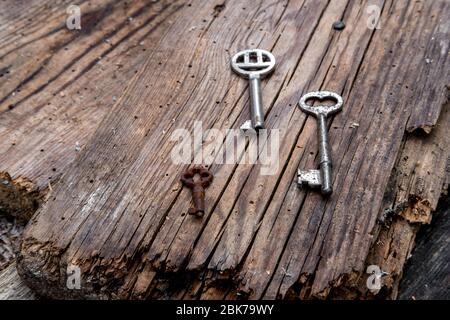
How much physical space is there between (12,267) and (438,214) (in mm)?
1598

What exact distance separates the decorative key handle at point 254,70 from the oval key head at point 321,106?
0.18 metres

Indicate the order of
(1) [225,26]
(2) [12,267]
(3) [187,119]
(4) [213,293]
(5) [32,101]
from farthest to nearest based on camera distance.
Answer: (1) [225,26]
(5) [32,101]
(3) [187,119]
(2) [12,267]
(4) [213,293]

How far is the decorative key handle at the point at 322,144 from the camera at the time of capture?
2311mm

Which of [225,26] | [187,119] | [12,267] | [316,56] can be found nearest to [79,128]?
[187,119]

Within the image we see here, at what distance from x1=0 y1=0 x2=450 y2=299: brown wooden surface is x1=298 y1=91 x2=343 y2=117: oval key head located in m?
0.04

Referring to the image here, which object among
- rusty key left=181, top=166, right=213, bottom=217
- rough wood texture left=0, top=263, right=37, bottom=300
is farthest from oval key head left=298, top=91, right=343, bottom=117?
rough wood texture left=0, top=263, right=37, bottom=300

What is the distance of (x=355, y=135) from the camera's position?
8.24 ft

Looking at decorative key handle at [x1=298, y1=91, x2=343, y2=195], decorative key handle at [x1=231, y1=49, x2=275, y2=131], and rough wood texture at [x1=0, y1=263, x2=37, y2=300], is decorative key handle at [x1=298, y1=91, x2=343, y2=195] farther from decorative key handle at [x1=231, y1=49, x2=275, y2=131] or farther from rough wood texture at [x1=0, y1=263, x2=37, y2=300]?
rough wood texture at [x1=0, y1=263, x2=37, y2=300]

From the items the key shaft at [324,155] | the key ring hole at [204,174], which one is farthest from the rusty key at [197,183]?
the key shaft at [324,155]

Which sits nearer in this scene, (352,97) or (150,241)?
A: (150,241)

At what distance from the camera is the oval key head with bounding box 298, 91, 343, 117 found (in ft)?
8.41

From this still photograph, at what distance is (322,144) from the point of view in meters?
2.43

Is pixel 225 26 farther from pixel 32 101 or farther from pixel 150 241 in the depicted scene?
pixel 150 241

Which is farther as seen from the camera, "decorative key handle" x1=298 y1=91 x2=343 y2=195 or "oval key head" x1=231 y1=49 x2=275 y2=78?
"oval key head" x1=231 y1=49 x2=275 y2=78
